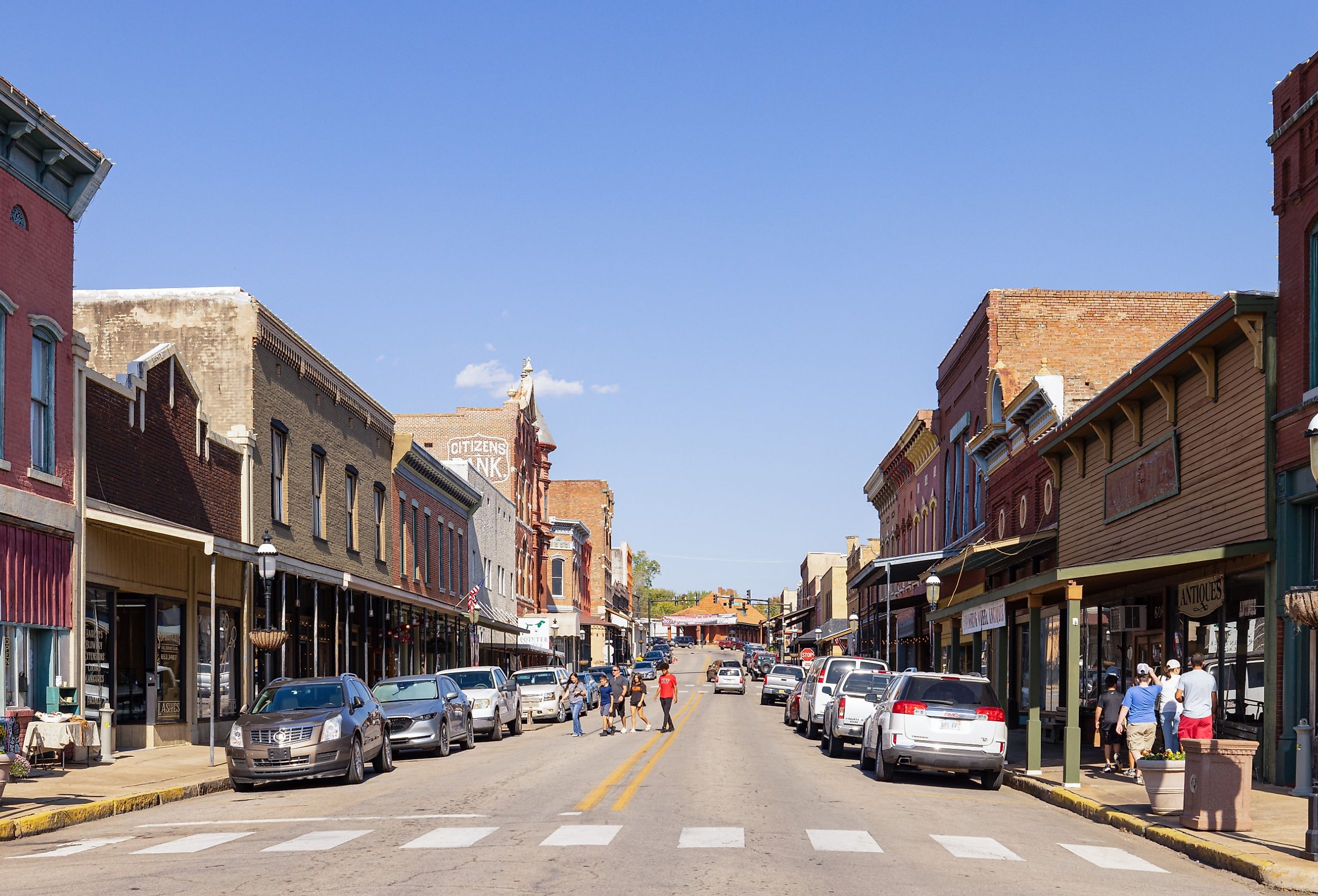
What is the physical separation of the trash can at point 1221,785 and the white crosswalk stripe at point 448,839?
7.08m

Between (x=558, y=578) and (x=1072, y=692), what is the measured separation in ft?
264

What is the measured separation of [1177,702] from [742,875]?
10839 millimetres

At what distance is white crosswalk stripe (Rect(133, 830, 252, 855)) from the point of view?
13312 millimetres

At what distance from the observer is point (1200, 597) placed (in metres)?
23.5

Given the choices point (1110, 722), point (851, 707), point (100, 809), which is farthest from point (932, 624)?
point (100, 809)

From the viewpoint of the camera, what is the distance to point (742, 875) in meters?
10.9

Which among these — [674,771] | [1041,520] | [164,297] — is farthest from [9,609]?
[1041,520]

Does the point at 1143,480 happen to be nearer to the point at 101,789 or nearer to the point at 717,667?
the point at 101,789

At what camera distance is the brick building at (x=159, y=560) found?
25.2m

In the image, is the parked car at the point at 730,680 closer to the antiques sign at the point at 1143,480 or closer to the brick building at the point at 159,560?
the brick building at the point at 159,560

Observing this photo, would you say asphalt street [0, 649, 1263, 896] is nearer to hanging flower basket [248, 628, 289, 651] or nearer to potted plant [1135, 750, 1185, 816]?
potted plant [1135, 750, 1185, 816]

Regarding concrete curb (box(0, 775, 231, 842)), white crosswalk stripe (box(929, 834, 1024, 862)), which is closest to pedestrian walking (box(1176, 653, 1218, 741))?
white crosswalk stripe (box(929, 834, 1024, 862))

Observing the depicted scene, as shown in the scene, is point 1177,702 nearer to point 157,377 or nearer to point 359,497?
point 157,377

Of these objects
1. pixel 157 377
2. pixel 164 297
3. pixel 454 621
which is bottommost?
pixel 454 621
